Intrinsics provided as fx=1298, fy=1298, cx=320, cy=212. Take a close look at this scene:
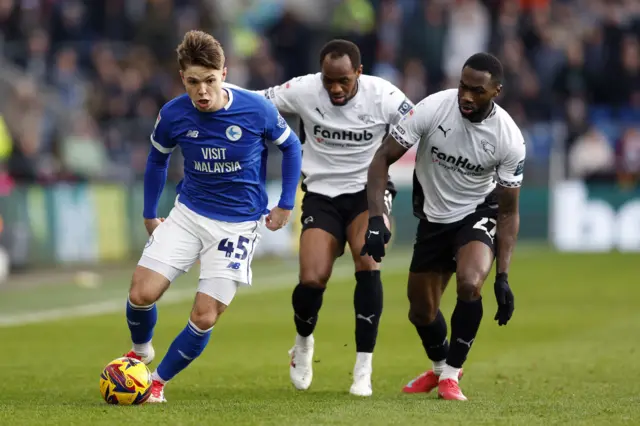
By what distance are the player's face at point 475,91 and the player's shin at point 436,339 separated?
171 centimetres

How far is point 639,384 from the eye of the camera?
1008cm

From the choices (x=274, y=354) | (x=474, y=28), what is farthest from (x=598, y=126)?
(x=274, y=354)

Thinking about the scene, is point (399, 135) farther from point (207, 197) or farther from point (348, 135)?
point (207, 197)

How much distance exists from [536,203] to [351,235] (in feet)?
56.3

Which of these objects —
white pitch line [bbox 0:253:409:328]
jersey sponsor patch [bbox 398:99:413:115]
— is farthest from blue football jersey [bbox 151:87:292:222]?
white pitch line [bbox 0:253:409:328]

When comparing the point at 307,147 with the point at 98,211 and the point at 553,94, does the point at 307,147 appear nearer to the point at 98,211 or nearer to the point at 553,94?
the point at 98,211

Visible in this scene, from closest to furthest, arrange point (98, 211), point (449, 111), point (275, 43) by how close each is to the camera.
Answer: point (449, 111)
point (98, 211)
point (275, 43)

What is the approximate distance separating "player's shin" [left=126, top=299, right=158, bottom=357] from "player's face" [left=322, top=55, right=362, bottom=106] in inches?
84.3

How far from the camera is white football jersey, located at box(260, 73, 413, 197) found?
396 inches

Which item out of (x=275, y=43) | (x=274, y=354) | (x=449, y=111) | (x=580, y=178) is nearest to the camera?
(x=449, y=111)

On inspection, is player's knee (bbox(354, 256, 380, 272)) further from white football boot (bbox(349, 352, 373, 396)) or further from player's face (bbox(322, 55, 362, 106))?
player's face (bbox(322, 55, 362, 106))

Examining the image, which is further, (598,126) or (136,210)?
(598,126)

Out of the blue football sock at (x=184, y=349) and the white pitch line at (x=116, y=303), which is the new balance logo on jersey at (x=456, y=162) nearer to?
the blue football sock at (x=184, y=349)

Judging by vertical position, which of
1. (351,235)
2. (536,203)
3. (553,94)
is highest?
(351,235)
